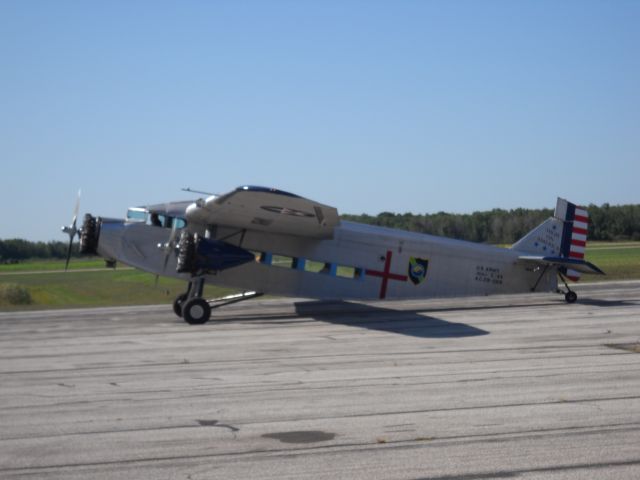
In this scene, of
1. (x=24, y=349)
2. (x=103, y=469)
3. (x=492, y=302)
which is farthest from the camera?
(x=492, y=302)

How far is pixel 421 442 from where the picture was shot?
915 centimetres

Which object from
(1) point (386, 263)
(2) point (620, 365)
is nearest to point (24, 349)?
(1) point (386, 263)

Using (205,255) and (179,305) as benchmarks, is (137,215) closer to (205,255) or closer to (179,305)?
(205,255)

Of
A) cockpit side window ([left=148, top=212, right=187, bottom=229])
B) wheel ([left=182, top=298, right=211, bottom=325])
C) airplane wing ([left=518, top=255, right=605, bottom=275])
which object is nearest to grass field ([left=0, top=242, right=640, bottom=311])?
cockpit side window ([left=148, top=212, right=187, bottom=229])

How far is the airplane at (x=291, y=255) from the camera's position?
2291 cm

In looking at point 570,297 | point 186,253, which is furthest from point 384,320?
point 570,297

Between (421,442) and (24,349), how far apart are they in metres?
12.4

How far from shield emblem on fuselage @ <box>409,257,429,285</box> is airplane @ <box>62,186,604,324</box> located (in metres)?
0.03

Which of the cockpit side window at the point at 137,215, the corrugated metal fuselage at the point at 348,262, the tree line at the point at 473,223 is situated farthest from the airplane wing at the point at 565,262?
the tree line at the point at 473,223

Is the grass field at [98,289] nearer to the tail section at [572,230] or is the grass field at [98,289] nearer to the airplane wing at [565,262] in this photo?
the airplane wing at [565,262]

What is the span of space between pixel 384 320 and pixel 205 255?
17.5 ft

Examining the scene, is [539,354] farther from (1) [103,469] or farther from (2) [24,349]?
(2) [24,349]

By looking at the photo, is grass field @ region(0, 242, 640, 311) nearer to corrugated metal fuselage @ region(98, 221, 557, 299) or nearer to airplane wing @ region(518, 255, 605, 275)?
corrugated metal fuselage @ region(98, 221, 557, 299)

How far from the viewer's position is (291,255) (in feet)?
80.8
